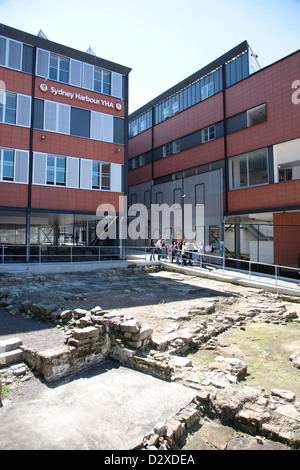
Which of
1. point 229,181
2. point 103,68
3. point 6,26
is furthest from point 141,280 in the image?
point 6,26

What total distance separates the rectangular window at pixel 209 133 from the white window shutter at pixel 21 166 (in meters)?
15.2

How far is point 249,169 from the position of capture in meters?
21.2

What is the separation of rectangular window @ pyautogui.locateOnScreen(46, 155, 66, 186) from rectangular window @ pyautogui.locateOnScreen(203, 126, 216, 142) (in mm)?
12825

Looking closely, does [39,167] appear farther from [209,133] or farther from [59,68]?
[209,133]

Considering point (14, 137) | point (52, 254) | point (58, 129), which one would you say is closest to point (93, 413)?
point (52, 254)

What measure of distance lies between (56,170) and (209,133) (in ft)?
45.2

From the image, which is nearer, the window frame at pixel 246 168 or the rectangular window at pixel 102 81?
the window frame at pixel 246 168

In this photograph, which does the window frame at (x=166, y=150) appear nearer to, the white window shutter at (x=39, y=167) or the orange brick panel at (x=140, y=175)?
the orange brick panel at (x=140, y=175)

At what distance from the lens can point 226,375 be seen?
547 cm

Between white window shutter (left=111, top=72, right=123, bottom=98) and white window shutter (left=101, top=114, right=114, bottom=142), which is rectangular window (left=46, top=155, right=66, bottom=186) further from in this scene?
white window shutter (left=111, top=72, right=123, bottom=98)

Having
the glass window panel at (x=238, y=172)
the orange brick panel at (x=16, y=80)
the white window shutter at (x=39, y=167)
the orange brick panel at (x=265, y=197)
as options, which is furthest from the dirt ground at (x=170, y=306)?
the orange brick panel at (x=16, y=80)

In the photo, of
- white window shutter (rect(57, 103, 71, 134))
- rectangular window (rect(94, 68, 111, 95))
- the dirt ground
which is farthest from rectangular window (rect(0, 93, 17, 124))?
the dirt ground

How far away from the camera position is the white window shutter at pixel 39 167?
19.0 metres

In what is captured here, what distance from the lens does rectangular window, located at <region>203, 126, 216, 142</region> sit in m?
24.5
